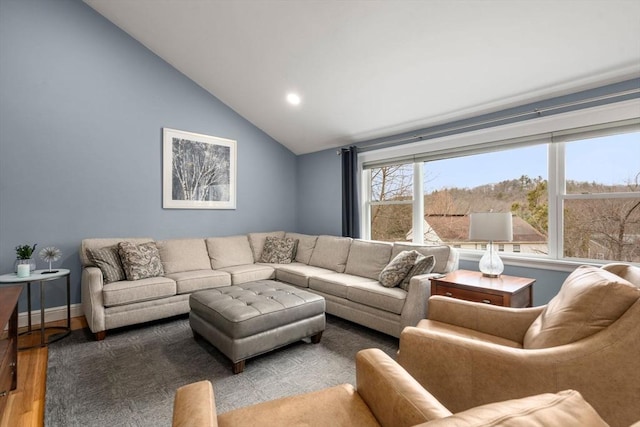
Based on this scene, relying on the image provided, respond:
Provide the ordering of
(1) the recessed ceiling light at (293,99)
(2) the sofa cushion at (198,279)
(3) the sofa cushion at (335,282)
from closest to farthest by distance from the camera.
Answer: (3) the sofa cushion at (335,282) < (2) the sofa cushion at (198,279) < (1) the recessed ceiling light at (293,99)

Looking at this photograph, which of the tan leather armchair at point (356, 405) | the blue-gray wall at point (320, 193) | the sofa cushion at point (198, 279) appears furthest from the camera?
the blue-gray wall at point (320, 193)

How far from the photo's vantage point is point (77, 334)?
2951 mm

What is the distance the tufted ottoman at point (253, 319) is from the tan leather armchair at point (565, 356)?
1.11 m

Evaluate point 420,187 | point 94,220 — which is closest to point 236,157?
point 94,220

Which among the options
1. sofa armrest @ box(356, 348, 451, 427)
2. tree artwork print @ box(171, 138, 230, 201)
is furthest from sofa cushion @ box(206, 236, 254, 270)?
sofa armrest @ box(356, 348, 451, 427)

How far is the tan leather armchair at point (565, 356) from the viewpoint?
1.10m

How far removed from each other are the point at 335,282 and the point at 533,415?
109 inches

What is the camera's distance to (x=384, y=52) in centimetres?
283

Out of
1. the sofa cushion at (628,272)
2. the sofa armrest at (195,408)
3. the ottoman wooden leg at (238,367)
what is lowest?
the ottoman wooden leg at (238,367)

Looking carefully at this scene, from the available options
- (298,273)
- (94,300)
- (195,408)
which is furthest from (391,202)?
(195,408)

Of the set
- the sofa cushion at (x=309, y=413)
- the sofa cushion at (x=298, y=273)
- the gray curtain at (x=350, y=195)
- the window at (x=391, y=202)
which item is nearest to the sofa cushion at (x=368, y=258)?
the sofa cushion at (x=298, y=273)

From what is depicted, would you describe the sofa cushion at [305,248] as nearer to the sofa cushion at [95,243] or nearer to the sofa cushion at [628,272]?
the sofa cushion at [95,243]

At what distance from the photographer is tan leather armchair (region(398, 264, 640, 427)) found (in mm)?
1104

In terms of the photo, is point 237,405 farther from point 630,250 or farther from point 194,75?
point 194,75
